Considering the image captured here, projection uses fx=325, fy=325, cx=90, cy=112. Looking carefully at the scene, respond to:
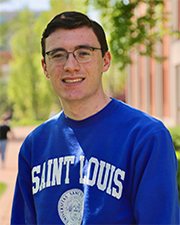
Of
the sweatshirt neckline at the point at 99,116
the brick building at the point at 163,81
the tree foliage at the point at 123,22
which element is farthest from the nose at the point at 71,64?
the brick building at the point at 163,81

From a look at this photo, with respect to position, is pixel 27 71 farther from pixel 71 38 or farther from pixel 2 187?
pixel 71 38

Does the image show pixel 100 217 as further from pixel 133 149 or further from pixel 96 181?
pixel 133 149

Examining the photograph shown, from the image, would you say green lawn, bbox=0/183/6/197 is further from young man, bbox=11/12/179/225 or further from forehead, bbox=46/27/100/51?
forehead, bbox=46/27/100/51

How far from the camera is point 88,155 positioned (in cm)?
167

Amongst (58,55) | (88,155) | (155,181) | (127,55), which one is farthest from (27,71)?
(155,181)

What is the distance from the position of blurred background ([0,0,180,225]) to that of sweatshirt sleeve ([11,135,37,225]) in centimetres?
415

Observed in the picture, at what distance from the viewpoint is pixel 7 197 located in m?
7.21

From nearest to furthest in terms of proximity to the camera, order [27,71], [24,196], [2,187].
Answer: [24,196] < [2,187] < [27,71]

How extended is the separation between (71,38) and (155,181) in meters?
0.84

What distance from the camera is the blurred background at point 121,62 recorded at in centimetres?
766

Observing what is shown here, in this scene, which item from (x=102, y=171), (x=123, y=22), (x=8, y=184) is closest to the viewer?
(x=102, y=171)

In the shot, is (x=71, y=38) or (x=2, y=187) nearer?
(x=71, y=38)

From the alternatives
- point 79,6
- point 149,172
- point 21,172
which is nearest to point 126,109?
point 149,172

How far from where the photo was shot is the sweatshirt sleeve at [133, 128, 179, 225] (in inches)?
56.4
